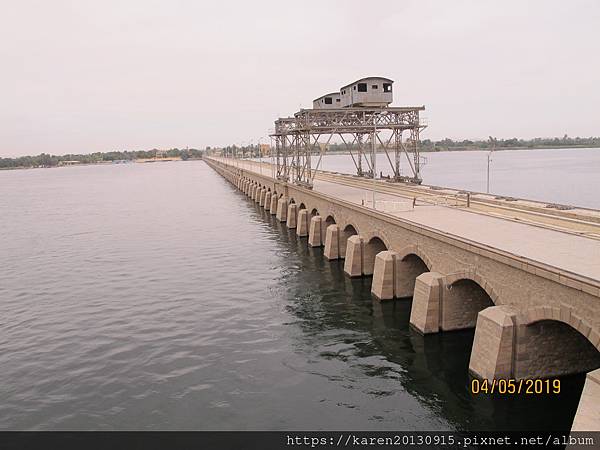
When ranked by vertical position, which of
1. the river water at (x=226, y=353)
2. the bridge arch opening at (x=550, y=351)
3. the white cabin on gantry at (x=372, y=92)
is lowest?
the river water at (x=226, y=353)

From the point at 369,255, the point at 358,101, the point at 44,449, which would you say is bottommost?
the point at 44,449

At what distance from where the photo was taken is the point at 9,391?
21.6m

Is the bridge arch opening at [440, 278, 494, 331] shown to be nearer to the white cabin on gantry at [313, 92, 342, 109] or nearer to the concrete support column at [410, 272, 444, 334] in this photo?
the concrete support column at [410, 272, 444, 334]

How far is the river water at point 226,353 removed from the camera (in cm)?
1859

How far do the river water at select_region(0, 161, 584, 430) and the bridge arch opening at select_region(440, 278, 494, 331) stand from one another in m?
0.63

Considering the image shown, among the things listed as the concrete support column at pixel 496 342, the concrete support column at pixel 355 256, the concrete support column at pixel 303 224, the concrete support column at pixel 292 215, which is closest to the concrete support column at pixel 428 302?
the concrete support column at pixel 496 342

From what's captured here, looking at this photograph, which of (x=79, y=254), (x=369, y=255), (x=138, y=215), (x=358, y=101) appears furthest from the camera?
(x=138, y=215)

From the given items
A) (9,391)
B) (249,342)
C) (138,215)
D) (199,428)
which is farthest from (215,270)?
(138,215)

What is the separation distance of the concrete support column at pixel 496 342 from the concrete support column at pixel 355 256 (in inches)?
672

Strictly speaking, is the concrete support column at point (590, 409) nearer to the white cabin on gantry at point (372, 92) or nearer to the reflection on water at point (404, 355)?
the reflection on water at point (404, 355)

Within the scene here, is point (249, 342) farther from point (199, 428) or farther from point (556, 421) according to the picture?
point (556, 421)

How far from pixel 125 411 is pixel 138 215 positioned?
64.2m

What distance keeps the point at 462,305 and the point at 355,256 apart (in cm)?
1261

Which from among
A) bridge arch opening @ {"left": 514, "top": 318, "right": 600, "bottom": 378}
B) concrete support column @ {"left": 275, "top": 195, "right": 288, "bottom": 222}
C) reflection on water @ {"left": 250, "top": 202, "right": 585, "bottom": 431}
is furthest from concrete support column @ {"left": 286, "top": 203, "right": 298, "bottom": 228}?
bridge arch opening @ {"left": 514, "top": 318, "right": 600, "bottom": 378}
